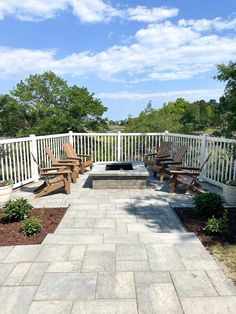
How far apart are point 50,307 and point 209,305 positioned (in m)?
1.18

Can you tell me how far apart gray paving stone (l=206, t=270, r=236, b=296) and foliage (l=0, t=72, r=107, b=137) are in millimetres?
9754

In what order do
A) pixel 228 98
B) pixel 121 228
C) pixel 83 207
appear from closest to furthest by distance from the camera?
pixel 121 228, pixel 228 98, pixel 83 207

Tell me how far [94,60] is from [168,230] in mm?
9426

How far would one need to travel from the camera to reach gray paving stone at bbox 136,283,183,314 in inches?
72.4

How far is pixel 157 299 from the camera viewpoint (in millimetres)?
1954

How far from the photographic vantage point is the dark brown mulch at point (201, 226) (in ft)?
10.2

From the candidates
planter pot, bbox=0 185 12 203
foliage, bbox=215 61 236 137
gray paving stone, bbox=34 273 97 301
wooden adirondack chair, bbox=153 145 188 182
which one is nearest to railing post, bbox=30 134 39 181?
planter pot, bbox=0 185 12 203

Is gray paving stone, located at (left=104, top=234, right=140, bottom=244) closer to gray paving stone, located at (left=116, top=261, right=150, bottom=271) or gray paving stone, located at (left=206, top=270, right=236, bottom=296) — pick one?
gray paving stone, located at (left=116, top=261, right=150, bottom=271)

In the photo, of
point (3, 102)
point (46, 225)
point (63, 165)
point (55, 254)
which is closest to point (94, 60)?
point (3, 102)

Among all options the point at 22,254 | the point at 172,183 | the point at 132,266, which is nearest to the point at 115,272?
the point at 132,266

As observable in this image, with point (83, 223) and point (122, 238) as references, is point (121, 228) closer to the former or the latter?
point (122, 238)

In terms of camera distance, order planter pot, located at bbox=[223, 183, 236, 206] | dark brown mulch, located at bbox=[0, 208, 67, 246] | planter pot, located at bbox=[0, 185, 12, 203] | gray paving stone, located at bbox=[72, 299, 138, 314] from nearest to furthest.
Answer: gray paving stone, located at bbox=[72, 299, 138, 314] < dark brown mulch, located at bbox=[0, 208, 67, 246] < planter pot, located at bbox=[223, 183, 236, 206] < planter pot, located at bbox=[0, 185, 12, 203]

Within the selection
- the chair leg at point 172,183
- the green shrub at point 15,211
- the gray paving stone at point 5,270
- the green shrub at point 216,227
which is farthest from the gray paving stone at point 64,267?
the chair leg at point 172,183

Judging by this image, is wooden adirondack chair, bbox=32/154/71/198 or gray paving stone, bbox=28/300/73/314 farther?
wooden adirondack chair, bbox=32/154/71/198
